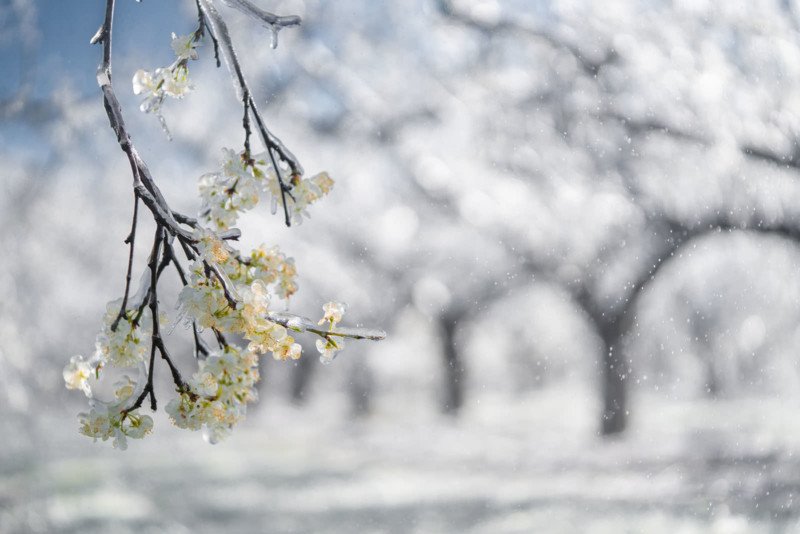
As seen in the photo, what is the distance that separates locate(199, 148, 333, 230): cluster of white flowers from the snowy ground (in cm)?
48

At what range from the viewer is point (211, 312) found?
1.48 feet

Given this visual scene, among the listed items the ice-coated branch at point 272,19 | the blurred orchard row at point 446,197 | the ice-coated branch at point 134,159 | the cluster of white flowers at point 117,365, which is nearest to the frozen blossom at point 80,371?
the cluster of white flowers at point 117,365

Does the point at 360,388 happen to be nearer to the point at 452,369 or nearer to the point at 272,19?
the point at 452,369

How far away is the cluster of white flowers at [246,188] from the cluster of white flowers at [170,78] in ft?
Result: 0.28

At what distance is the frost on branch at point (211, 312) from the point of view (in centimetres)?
45

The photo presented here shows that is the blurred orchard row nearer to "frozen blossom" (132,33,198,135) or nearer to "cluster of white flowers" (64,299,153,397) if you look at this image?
A: "frozen blossom" (132,33,198,135)

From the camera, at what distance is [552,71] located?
3.50ft

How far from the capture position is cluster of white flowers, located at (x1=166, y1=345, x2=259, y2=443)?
17.9 inches

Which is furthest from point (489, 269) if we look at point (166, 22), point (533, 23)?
point (166, 22)

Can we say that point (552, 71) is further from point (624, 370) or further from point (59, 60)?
point (59, 60)

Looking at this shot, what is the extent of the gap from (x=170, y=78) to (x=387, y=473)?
59 cm

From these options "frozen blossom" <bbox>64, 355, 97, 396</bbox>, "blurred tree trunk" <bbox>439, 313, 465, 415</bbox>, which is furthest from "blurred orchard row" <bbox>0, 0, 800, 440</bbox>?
"frozen blossom" <bbox>64, 355, 97, 396</bbox>

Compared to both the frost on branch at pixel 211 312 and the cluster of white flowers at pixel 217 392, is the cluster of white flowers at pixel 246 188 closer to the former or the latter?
the frost on branch at pixel 211 312

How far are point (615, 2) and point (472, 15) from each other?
0.19 meters
